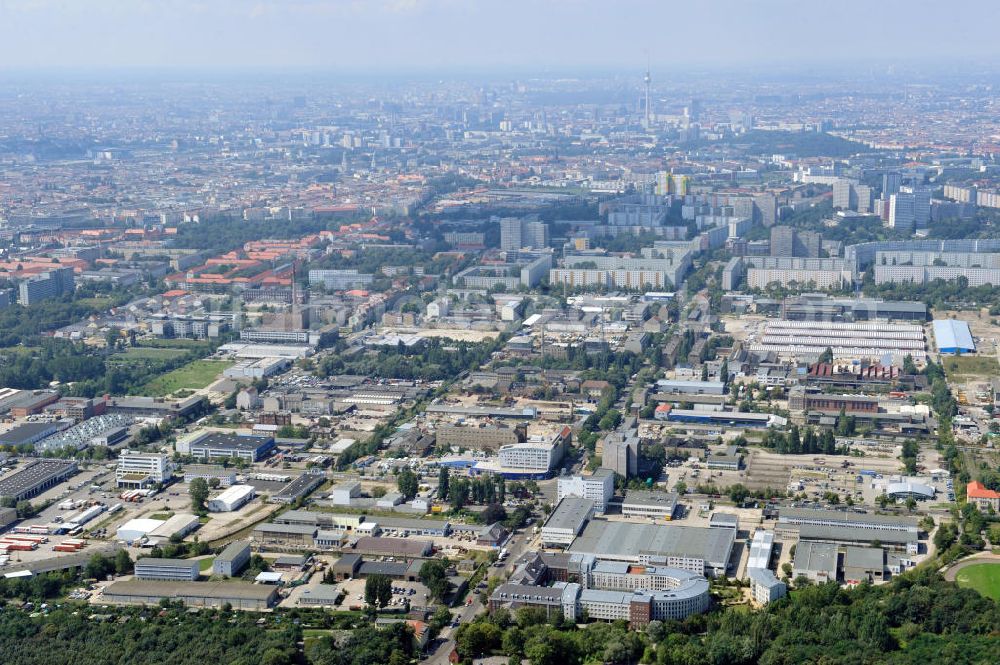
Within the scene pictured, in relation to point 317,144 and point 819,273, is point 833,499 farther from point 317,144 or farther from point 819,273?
point 317,144

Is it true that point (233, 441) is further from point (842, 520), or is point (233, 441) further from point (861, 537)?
point (861, 537)

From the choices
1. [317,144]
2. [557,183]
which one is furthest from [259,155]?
[557,183]

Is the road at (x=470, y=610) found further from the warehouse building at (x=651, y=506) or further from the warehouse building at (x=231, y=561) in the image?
the warehouse building at (x=231, y=561)

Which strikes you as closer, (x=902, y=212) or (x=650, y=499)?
(x=650, y=499)

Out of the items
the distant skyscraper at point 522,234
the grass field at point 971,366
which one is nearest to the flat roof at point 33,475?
the grass field at point 971,366

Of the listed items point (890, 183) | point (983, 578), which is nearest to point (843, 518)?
point (983, 578)

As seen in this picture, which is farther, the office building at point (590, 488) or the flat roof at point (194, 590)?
the office building at point (590, 488)
